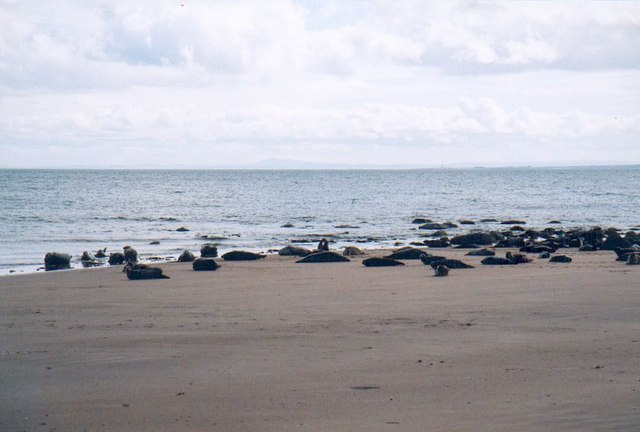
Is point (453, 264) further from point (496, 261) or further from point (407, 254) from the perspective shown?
point (407, 254)

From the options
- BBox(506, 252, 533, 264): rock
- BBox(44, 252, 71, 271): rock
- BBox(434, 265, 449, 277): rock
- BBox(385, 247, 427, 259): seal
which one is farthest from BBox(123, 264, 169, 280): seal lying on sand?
BBox(506, 252, 533, 264): rock

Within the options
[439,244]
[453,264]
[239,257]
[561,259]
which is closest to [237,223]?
[439,244]

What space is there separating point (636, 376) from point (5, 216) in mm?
43367

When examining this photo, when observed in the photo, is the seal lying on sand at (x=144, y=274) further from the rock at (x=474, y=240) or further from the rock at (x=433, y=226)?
the rock at (x=433, y=226)

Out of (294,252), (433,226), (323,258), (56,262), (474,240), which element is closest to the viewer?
(56,262)

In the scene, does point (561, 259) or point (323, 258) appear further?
point (323, 258)

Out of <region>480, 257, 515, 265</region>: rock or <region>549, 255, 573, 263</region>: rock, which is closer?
<region>480, 257, 515, 265</region>: rock

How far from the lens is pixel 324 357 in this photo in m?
9.15

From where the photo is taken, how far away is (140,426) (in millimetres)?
6715

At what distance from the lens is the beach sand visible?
694 cm

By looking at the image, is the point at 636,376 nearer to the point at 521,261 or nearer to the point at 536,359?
the point at 536,359

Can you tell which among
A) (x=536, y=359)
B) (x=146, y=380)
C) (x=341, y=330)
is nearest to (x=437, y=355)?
(x=536, y=359)

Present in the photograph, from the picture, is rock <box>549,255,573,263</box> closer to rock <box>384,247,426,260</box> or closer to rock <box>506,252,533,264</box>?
rock <box>506,252,533,264</box>

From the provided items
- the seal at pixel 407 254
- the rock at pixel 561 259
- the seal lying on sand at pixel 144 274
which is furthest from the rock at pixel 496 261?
the seal lying on sand at pixel 144 274
